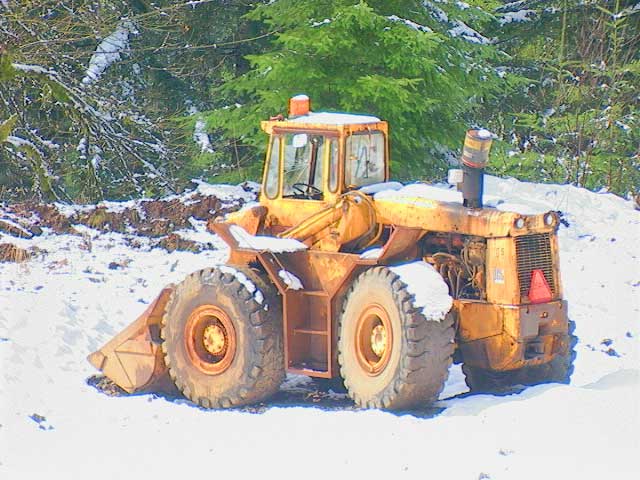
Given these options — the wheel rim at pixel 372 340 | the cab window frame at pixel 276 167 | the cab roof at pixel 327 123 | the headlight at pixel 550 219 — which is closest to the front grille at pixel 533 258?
the headlight at pixel 550 219

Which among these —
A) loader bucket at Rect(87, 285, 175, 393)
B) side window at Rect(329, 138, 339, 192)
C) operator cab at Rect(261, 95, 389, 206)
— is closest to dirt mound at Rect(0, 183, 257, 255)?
loader bucket at Rect(87, 285, 175, 393)

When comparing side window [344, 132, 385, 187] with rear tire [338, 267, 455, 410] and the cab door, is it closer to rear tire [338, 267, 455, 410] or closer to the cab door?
the cab door

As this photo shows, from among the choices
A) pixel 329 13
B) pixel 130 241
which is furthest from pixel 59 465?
pixel 329 13

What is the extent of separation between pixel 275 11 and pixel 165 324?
24.7 ft

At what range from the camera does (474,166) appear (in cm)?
1059

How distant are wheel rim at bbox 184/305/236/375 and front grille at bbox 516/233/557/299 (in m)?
2.63

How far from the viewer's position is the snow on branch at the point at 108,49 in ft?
67.0

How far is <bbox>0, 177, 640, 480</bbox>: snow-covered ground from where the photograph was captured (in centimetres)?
891

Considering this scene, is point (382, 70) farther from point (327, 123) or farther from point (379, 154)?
point (327, 123)

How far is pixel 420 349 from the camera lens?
10.0 m

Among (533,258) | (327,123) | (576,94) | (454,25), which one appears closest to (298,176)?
(327,123)

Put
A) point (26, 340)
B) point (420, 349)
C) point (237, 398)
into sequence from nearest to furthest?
point (420, 349), point (237, 398), point (26, 340)

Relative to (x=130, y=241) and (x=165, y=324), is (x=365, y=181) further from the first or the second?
(x=130, y=241)

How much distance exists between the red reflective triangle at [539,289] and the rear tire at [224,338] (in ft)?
7.44
